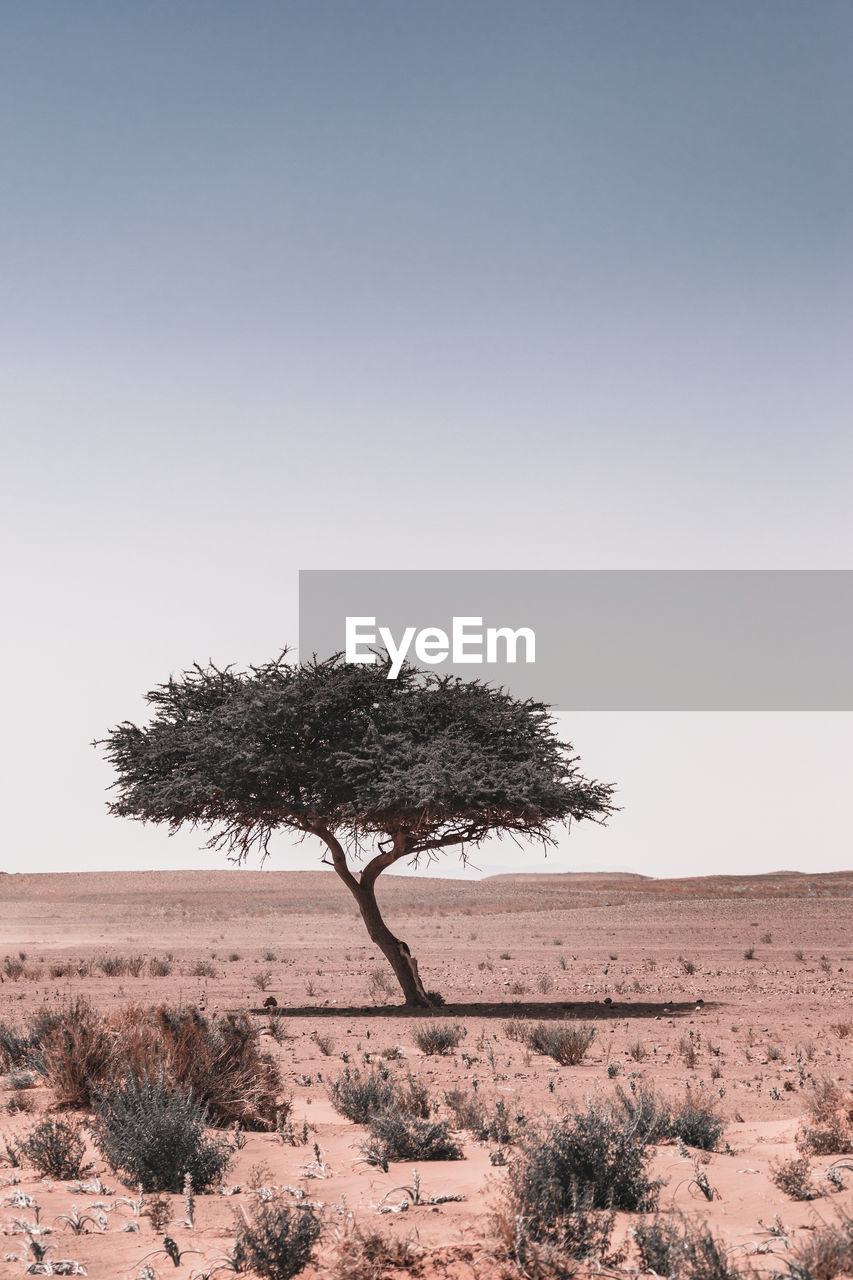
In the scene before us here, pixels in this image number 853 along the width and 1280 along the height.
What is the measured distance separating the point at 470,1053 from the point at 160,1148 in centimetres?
957

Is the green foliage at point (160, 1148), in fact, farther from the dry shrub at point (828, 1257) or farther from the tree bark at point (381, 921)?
the tree bark at point (381, 921)

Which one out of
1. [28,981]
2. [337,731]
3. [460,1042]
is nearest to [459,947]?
[28,981]

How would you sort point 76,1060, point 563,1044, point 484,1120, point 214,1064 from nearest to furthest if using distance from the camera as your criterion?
point 484,1120 → point 214,1064 → point 76,1060 → point 563,1044

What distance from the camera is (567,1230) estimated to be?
6922 millimetres

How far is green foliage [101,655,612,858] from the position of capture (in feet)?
78.8

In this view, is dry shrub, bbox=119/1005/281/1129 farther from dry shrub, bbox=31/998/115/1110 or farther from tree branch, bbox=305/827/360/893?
tree branch, bbox=305/827/360/893

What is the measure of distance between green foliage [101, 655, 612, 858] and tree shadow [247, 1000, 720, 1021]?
3701 millimetres

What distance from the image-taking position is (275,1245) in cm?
679

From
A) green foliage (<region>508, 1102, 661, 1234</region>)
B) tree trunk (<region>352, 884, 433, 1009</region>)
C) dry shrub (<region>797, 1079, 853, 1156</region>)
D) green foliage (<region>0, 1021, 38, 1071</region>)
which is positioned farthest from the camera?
tree trunk (<region>352, 884, 433, 1009</region>)

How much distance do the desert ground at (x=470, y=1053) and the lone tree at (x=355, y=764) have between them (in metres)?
3.92

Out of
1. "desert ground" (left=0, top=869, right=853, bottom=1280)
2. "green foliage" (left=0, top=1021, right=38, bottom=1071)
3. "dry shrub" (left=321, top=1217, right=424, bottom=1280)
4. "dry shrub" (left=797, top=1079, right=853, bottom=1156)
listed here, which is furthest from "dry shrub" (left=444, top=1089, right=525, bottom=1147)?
"green foliage" (left=0, top=1021, right=38, bottom=1071)

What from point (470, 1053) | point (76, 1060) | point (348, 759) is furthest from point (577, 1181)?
point (348, 759)

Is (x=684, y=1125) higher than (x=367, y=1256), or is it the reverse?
(x=367, y=1256)

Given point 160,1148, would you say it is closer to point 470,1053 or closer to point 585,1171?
point 585,1171
